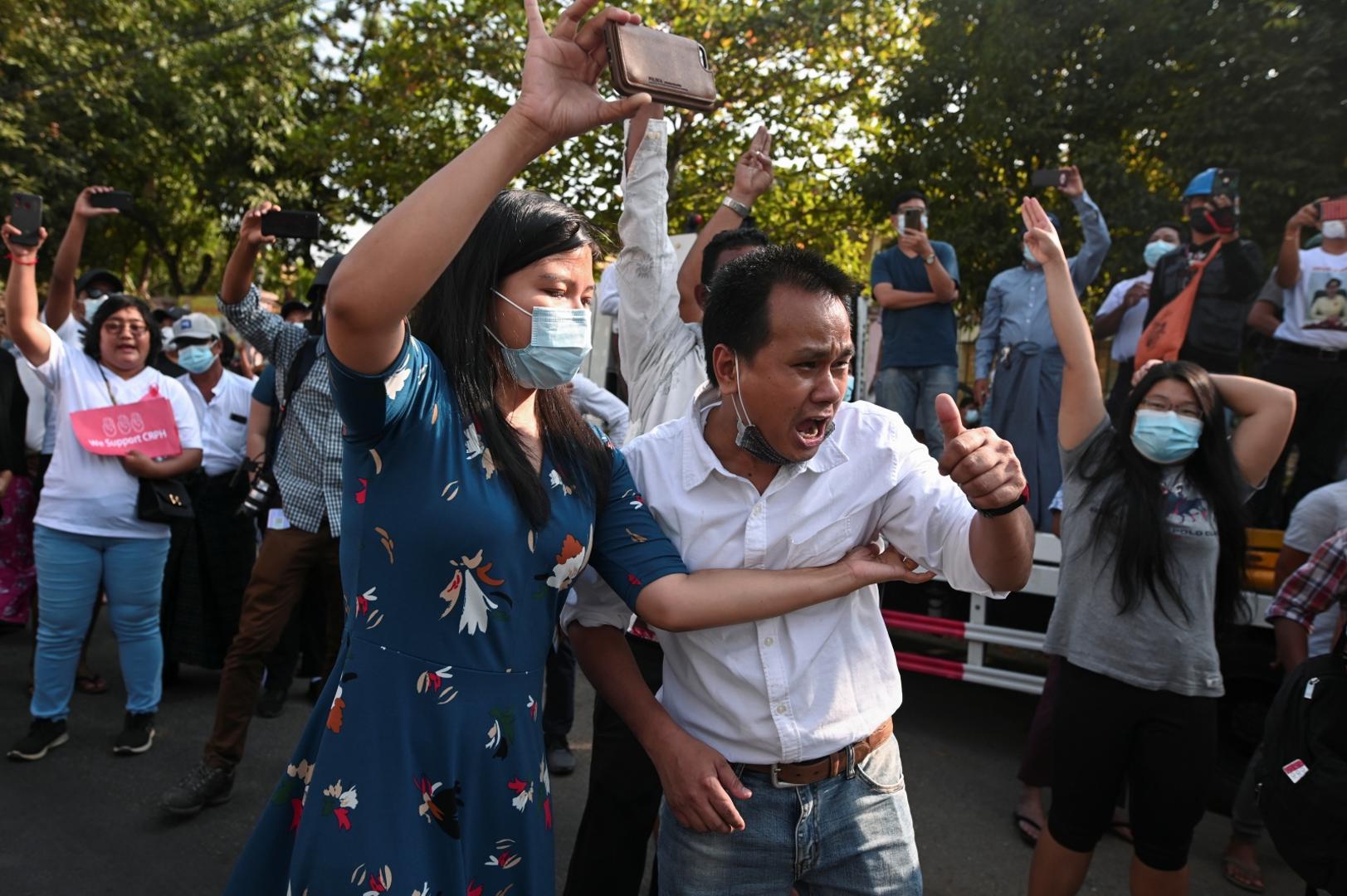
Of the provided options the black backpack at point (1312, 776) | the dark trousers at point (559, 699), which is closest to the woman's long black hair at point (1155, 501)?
the black backpack at point (1312, 776)

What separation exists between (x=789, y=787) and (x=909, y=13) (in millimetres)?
14255

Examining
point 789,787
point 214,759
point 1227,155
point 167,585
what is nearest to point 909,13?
point 1227,155

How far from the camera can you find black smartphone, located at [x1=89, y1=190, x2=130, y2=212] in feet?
15.7

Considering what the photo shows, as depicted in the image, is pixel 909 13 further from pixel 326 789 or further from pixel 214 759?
pixel 326 789

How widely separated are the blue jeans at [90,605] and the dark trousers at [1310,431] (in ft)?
19.0

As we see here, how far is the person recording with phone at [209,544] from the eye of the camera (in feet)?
19.7

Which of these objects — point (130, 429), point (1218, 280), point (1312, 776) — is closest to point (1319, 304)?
point (1218, 280)

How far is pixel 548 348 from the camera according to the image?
6.47 ft

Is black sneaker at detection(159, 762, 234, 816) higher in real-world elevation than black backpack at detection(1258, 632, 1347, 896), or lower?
lower

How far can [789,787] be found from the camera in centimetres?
206

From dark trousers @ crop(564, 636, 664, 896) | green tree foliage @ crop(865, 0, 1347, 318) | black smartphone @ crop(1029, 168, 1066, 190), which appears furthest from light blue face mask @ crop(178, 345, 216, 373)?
green tree foliage @ crop(865, 0, 1347, 318)

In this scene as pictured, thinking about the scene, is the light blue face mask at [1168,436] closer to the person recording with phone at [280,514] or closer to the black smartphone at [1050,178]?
the black smartphone at [1050,178]

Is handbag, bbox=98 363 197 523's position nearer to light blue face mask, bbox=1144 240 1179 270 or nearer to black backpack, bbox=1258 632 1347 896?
black backpack, bbox=1258 632 1347 896

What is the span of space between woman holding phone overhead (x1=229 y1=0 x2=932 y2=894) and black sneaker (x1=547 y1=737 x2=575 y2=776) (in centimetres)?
296
